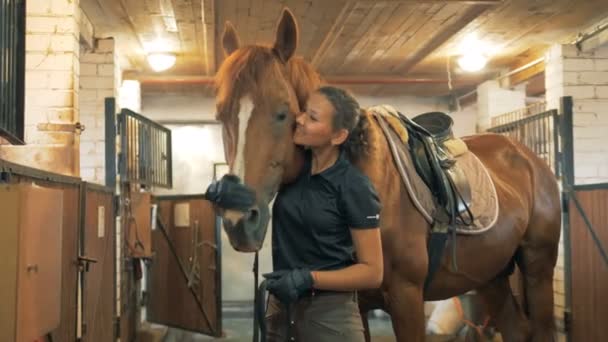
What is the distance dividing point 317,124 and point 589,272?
9.57 feet

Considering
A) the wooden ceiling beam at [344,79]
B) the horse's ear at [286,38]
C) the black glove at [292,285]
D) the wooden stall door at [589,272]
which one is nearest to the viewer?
the black glove at [292,285]

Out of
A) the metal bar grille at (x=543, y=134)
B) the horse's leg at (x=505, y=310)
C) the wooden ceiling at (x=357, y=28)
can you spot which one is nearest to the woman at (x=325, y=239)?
the horse's leg at (x=505, y=310)

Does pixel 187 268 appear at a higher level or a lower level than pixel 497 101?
lower

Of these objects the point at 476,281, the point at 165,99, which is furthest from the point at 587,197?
the point at 165,99

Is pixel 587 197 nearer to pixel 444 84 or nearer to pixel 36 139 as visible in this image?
pixel 444 84

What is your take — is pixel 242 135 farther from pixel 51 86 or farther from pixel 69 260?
pixel 51 86

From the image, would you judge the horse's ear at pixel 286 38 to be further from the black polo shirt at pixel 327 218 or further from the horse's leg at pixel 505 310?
the horse's leg at pixel 505 310

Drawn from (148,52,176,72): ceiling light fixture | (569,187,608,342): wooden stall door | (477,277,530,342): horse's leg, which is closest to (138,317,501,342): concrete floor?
(569,187,608,342): wooden stall door

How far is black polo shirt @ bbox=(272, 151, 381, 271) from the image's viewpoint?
139 centimetres

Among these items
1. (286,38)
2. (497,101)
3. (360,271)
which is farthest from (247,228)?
(497,101)

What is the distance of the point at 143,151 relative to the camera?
441cm

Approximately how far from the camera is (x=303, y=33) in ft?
14.1

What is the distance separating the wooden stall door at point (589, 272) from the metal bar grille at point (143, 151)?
9.91ft

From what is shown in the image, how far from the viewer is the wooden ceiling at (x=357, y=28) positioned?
11.9ft
